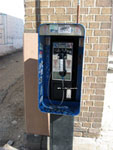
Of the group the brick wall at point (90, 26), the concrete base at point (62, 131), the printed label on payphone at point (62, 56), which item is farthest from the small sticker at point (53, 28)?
the concrete base at point (62, 131)

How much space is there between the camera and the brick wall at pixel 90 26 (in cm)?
227

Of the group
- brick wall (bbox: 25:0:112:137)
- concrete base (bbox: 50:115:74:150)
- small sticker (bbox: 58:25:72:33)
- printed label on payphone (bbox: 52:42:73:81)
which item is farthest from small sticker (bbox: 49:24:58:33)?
concrete base (bbox: 50:115:74:150)

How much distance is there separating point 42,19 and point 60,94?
110 cm

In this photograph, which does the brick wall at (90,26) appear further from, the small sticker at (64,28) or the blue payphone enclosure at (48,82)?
the small sticker at (64,28)

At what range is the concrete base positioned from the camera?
6.77 feet

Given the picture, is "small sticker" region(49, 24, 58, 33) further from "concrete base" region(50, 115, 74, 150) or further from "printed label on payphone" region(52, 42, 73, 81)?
"concrete base" region(50, 115, 74, 150)

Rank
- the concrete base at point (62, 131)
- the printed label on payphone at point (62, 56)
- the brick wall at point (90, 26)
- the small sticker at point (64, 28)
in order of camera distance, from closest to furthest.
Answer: the small sticker at point (64, 28)
the printed label on payphone at point (62, 56)
the concrete base at point (62, 131)
the brick wall at point (90, 26)

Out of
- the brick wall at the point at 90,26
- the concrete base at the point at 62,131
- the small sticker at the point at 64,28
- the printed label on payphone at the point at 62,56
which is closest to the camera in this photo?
the small sticker at the point at 64,28

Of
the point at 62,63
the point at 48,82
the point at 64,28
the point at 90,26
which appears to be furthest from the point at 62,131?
the point at 90,26

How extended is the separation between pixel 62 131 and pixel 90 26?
145 centimetres

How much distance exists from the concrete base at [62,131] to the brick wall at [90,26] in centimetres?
63

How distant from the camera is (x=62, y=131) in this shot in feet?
6.82

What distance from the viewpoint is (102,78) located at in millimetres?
2457

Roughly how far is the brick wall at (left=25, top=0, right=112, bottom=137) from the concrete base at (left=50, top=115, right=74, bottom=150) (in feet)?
2.07
